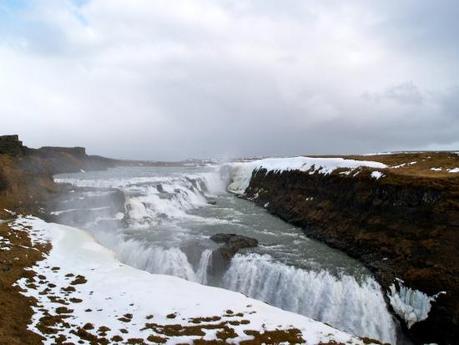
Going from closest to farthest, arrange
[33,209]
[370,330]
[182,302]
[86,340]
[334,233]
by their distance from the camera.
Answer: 1. [86,340]
2. [182,302]
3. [370,330]
4. [334,233]
5. [33,209]

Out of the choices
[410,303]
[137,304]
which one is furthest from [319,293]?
[137,304]

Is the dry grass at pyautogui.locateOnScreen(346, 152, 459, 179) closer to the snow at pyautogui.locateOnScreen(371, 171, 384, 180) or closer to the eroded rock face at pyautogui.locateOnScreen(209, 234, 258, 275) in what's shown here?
the snow at pyautogui.locateOnScreen(371, 171, 384, 180)

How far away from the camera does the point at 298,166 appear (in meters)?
53.3

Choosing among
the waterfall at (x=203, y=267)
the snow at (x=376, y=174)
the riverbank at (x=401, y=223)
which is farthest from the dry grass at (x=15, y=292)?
the snow at (x=376, y=174)

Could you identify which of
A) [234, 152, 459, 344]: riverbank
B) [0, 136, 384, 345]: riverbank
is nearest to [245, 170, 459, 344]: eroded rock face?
[234, 152, 459, 344]: riverbank

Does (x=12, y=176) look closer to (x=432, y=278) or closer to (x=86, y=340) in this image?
(x=86, y=340)

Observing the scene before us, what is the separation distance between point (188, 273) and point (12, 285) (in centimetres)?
1273

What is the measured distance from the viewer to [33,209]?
37688mm

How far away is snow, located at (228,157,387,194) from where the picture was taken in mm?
42969

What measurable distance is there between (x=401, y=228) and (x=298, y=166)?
82.3ft

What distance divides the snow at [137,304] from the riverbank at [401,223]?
863 cm

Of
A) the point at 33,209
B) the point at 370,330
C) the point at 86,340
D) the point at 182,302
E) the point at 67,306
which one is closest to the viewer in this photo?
the point at 86,340

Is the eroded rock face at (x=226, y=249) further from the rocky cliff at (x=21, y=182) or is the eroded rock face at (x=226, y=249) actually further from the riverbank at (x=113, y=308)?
the rocky cliff at (x=21, y=182)

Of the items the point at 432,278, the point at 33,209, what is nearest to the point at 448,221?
the point at 432,278
